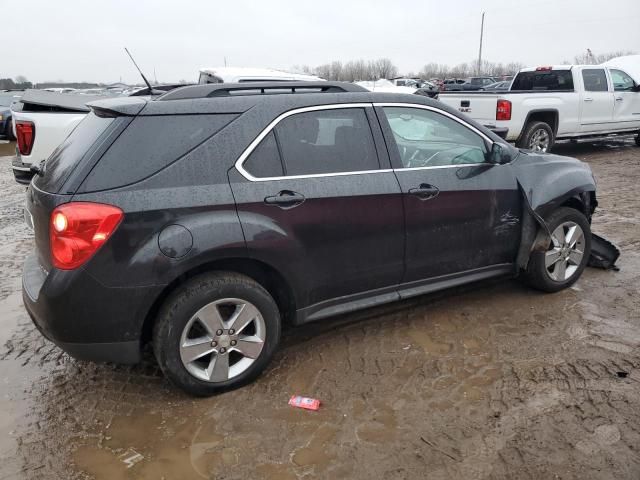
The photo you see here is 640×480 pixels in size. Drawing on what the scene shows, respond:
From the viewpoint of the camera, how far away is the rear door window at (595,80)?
438 inches

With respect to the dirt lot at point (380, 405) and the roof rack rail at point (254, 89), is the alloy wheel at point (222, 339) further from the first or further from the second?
the roof rack rail at point (254, 89)

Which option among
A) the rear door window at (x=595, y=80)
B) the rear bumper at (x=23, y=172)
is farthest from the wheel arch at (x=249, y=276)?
the rear door window at (x=595, y=80)

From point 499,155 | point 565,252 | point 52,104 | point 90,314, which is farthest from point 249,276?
point 52,104

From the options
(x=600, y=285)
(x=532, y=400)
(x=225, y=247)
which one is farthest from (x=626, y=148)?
(x=225, y=247)

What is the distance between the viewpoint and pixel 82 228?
2.65 meters

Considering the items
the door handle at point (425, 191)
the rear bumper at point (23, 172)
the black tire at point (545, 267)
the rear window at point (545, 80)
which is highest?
the rear window at point (545, 80)

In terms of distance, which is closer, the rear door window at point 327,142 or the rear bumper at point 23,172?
the rear door window at point 327,142

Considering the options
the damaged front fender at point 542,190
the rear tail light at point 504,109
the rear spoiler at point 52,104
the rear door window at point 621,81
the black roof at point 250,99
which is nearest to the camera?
the black roof at point 250,99

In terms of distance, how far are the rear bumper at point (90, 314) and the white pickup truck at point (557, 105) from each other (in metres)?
8.09

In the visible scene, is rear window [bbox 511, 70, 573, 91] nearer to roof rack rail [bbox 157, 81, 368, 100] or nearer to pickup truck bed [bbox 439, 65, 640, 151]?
pickup truck bed [bbox 439, 65, 640, 151]

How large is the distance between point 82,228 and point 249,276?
97 cm

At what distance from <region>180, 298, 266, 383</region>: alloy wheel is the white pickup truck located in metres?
7.60

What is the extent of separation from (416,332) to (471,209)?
974 mm

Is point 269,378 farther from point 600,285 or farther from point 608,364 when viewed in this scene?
point 600,285
